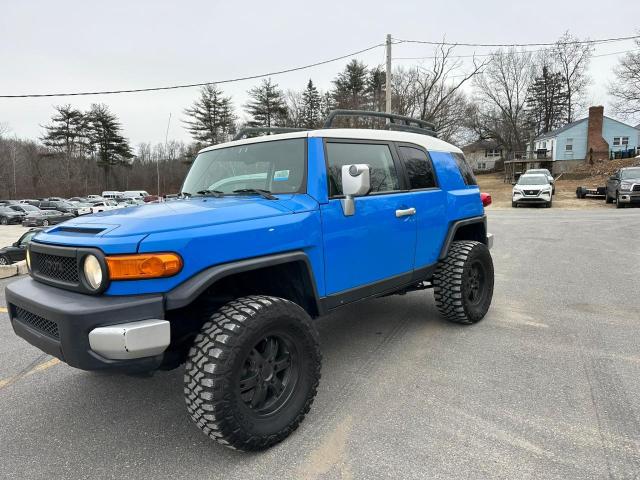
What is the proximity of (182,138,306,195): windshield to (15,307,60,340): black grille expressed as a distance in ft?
4.95

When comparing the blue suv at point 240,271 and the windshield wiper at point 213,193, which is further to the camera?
the windshield wiper at point 213,193

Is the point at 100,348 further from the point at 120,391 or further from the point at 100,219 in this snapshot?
the point at 120,391

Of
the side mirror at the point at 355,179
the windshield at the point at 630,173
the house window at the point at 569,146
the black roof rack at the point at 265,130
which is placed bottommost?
the side mirror at the point at 355,179

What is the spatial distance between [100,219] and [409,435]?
231 centimetres

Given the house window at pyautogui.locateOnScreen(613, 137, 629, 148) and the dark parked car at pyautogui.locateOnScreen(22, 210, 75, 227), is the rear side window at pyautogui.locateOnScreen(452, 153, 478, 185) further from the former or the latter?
the house window at pyautogui.locateOnScreen(613, 137, 629, 148)

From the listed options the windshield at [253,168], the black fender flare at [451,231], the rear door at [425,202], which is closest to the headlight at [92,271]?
the windshield at [253,168]

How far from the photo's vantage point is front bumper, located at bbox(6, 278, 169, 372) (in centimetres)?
214

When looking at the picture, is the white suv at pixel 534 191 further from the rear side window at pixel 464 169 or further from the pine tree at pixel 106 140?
the pine tree at pixel 106 140

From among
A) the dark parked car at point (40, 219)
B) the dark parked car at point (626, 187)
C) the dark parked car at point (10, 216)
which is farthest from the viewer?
the dark parked car at point (10, 216)

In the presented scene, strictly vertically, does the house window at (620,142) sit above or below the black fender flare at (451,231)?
above

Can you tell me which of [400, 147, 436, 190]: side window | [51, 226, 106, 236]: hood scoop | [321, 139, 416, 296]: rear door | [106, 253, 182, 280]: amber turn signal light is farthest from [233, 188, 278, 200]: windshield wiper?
[400, 147, 436, 190]: side window

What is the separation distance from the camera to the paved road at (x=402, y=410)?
2393 millimetres

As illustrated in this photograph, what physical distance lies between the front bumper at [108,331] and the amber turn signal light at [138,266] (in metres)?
0.12

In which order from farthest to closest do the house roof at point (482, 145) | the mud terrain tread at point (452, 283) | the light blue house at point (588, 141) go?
the house roof at point (482, 145)
the light blue house at point (588, 141)
the mud terrain tread at point (452, 283)
